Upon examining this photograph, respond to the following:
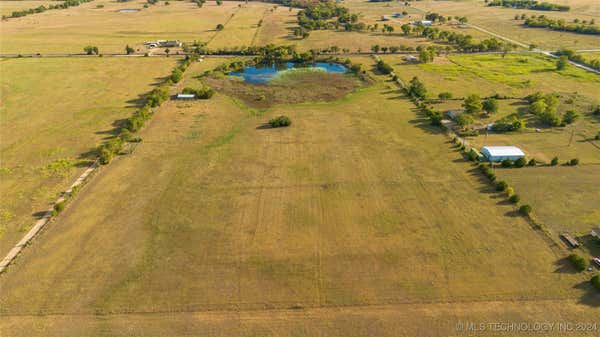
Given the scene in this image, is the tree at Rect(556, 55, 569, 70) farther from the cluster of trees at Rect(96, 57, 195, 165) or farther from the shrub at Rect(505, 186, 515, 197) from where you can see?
the cluster of trees at Rect(96, 57, 195, 165)

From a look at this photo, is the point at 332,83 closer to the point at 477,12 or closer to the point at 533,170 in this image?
the point at 533,170

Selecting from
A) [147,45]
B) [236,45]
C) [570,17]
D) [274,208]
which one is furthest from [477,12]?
[274,208]

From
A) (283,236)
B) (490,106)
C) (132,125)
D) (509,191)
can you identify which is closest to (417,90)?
(490,106)

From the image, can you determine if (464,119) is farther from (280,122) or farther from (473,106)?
(280,122)

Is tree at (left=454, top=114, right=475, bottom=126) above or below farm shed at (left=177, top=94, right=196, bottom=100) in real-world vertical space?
below

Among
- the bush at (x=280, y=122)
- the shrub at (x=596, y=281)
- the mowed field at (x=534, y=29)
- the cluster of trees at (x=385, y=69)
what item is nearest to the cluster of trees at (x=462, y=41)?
the mowed field at (x=534, y=29)

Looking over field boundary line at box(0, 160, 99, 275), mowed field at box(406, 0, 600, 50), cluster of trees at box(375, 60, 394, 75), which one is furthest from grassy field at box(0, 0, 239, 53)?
mowed field at box(406, 0, 600, 50)

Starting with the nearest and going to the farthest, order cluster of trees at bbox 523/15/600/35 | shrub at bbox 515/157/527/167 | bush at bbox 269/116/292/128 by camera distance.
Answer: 1. shrub at bbox 515/157/527/167
2. bush at bbox 269/116/292/128
3. cluster of trees at bbox 523/15/600/35
